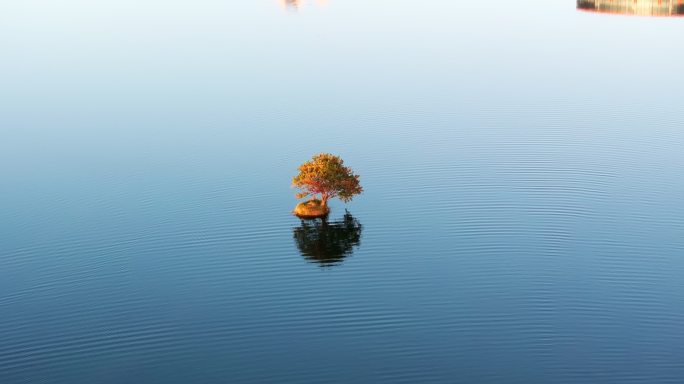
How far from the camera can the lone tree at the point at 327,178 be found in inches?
3533

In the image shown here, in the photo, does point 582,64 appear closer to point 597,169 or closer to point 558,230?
point 597,169

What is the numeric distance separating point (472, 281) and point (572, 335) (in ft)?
38.5

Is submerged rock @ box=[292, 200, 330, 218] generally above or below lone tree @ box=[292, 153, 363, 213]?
below

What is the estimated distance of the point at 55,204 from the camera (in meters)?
97.8

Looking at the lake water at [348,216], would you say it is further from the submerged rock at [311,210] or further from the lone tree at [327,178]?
the lone tree at [327,178]

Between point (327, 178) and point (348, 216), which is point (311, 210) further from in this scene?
point (327, 178)

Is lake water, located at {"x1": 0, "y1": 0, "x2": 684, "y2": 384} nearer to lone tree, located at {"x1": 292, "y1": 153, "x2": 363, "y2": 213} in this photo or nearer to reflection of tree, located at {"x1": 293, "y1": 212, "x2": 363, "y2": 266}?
reflection of tree, located at {"x1": 293, "y1": 212, "x2": 363, "y2": 266}

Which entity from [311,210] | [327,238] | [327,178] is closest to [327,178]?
[327,178]

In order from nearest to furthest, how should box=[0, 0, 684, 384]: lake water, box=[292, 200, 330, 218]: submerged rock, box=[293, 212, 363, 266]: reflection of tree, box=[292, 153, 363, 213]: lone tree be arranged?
1. box=[0, 0, 684, 384]: lake water
2. box=[293, 212, 363, 266]: reflection of tree
3. box=[292, 153, 363, 213]: lone tree
4. box=[292, 200, 330, 218]: submerged rock

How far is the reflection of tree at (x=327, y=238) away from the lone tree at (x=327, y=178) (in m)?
2.90

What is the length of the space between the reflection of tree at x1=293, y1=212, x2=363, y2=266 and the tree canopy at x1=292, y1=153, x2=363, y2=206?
2.90 metres

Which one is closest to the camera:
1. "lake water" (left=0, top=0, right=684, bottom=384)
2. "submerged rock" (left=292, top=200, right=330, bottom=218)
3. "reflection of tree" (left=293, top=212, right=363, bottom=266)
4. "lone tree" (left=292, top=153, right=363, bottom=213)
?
"lake water" (left=0, top=0, right=684, bottom=384)

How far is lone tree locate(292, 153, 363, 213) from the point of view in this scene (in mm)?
89750

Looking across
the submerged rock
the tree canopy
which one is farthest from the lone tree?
the submerged rock
